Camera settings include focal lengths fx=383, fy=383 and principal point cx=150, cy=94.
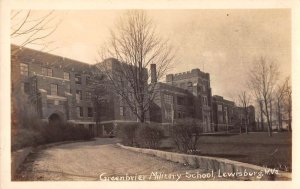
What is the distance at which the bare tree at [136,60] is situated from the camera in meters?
4.41

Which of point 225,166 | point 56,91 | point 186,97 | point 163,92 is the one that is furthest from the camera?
point 163,92

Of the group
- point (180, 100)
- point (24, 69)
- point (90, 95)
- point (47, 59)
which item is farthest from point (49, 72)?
point (180, 100)

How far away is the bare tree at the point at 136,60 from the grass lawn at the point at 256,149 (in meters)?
0.92

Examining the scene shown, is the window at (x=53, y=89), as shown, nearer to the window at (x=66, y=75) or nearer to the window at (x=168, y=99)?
the window at (x=66, y=75)

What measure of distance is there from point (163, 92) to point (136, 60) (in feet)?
1.70

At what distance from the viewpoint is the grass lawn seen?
4211 mm

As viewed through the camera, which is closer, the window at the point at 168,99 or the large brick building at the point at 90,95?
the large brick building at the point at 90,95

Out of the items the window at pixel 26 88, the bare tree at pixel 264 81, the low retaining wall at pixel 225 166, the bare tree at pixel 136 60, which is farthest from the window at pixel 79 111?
the bare tree at pixel 264 81

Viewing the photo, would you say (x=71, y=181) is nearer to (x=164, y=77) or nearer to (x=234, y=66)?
(x=164, y=77)

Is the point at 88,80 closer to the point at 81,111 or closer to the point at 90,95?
the point at 90,95

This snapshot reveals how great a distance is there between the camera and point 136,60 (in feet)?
15.3

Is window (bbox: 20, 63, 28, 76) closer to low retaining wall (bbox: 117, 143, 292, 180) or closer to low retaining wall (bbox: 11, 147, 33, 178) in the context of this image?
low retaining wall (bbox: 11, 147, 33, 178)

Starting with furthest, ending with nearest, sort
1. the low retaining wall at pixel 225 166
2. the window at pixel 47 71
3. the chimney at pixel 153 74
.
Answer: the chimney at pixel 153 74 < the window at pixel 47 71 < the low retaining wall at pixel 225 166

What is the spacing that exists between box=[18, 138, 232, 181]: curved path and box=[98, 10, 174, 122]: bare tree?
63 cm
